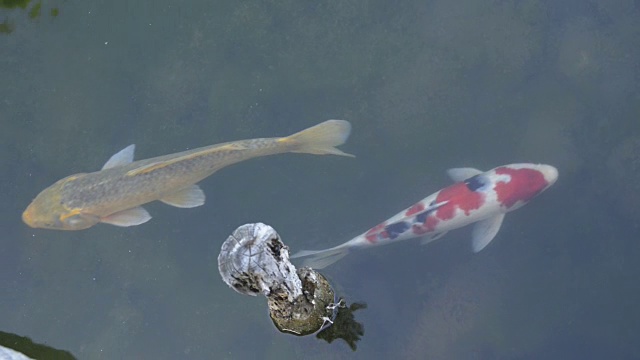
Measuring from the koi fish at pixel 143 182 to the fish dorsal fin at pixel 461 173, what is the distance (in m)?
1.00

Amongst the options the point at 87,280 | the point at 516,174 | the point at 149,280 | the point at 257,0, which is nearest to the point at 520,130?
the point at 516,174

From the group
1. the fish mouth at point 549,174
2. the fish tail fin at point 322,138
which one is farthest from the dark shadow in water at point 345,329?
the fish mouth at point 549,174

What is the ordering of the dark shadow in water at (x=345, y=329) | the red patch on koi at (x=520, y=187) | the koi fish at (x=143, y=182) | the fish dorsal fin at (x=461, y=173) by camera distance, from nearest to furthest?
the dark shadow in water at (x=345, y=329)
the koi fish at (x=143, y=182)
the red patch on koi at (x=520, y=187)
the fish dorsal fin at (x=461, y=173)

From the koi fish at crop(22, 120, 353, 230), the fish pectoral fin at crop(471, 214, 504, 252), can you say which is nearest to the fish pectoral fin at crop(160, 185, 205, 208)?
the koi fish at crop(22, 120, 353, 230)

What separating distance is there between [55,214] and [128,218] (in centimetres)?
58

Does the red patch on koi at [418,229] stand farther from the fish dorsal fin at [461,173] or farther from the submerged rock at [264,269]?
the submerged rock at [264,269]

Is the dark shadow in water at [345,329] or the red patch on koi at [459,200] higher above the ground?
the red patch on koi at [459,200]

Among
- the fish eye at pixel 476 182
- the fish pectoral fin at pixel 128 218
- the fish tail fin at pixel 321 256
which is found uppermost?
the fish eye at pixel 476 182

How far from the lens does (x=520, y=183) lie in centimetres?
581

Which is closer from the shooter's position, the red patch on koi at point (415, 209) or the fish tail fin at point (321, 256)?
the fish tail fin at point (321, 256)

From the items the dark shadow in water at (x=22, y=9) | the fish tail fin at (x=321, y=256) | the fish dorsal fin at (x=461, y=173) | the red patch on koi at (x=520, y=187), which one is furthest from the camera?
the dark shadow in water at (x=22, y=9)

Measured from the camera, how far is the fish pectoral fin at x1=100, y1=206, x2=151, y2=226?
19.1 ft

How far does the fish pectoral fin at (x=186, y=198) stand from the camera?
5.86 metres

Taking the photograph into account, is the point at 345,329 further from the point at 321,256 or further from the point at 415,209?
the point at 415,209
